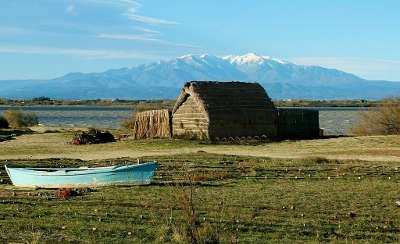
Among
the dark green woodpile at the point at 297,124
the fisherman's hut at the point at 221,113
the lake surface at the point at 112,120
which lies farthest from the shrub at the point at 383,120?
the lake surface at the point at 112,120

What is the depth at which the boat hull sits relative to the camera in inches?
827

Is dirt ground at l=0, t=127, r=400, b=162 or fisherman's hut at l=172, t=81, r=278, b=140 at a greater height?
fisherman's hut at l=172, t=81, r=278, b=140

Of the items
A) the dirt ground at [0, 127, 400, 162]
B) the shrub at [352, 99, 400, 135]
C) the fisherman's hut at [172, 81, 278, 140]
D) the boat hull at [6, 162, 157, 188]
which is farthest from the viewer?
the shrub at [352, 99, 400, 135]

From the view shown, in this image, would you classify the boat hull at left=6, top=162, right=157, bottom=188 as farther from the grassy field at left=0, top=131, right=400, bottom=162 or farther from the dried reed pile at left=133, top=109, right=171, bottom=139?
the dried reed pile at left=133, top=109, right=171, bottom=139

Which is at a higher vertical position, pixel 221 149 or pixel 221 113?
pixel 221 113

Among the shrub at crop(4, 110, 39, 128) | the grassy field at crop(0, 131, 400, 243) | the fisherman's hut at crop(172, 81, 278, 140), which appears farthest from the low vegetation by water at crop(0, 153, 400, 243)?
the shrub at crop(4, 110, 39, 128)

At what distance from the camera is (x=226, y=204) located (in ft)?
56.5

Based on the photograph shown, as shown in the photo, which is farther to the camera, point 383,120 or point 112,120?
point 112,120

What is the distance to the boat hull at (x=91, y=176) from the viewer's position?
21.0 metres

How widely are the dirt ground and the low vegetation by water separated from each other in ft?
26.9

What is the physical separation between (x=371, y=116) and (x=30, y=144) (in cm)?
2321

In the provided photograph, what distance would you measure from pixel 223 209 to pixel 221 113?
2674 cm

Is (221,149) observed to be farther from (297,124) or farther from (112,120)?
(112,120)

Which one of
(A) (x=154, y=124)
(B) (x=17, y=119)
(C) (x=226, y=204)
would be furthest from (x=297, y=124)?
(B) (x=17, y=119)
